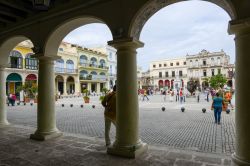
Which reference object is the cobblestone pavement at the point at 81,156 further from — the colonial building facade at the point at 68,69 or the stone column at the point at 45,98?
the colonial building facade at the point at 68,69

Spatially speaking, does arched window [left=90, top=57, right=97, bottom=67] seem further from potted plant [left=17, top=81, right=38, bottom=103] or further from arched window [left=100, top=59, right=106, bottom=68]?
potted plant [left=17, top=81, right=38, bottom=103]

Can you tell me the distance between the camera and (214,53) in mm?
56375

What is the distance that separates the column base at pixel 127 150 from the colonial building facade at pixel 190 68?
159 ft

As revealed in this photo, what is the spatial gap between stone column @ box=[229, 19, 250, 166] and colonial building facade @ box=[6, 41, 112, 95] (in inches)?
1058

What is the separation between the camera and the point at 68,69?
3556 centimetres

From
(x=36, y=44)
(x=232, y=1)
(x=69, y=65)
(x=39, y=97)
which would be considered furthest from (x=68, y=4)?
(x=69, y=65)

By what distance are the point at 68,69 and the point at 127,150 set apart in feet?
109

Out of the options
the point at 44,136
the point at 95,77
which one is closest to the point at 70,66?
the point at 95,77

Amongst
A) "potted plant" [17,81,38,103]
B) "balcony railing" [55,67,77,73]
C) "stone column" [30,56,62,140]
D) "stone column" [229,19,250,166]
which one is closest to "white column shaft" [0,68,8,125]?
"stone column" [30,56,62,140]

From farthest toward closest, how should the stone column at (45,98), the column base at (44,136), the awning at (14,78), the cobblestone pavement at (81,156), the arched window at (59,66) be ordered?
the arched window at (59,66)
the awning at (14,78)
the stone column at (45,98)
the column base at (44,136)
the cobblestone pavement at (81,156)

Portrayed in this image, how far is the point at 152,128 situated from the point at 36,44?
4876mm

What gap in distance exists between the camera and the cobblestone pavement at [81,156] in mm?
3824

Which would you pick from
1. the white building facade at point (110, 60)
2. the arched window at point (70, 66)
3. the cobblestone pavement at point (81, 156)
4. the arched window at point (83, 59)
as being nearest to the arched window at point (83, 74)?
the arched window at point (83, 59)

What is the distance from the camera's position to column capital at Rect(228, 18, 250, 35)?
3016 mm
